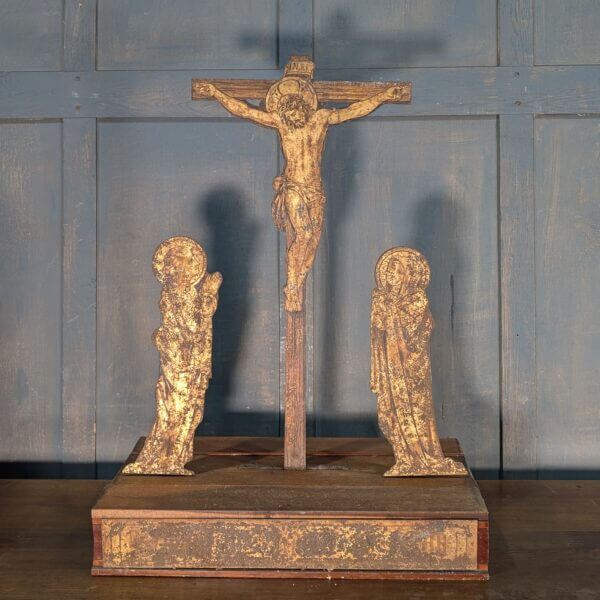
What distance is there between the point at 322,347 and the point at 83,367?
1.76ft

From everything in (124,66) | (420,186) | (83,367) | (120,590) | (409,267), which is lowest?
(120,590)

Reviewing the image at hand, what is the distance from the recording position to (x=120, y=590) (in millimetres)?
1358

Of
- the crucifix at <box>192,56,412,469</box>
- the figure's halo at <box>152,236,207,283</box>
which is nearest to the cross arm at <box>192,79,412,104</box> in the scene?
the crucifix at <box>192,56,412,469</box>

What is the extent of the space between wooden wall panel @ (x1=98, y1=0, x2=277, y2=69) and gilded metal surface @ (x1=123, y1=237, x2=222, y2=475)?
Result: 0.64 metres

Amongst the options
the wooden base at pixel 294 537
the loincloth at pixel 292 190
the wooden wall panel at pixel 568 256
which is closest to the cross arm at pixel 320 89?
the loincloth at pixel 292 190

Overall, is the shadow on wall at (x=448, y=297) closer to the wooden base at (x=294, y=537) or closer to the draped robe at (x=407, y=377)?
the draped robe at (x=407, y=377)

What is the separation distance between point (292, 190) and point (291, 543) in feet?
1.96

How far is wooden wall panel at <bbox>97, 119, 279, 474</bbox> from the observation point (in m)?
2.06

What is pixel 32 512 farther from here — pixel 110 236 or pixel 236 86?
pixel 236 86

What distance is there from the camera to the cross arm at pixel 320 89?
164 centimetres

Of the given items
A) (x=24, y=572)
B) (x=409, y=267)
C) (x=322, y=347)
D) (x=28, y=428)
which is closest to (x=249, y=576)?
(x=24, y=572)

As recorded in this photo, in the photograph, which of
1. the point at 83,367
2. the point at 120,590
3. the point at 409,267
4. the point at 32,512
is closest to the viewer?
the point at 120,590

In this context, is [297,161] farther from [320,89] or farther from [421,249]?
[421,249]

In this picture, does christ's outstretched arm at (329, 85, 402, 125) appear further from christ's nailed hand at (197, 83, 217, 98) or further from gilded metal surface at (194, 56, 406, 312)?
christ's nailed hand at (197, 83, 217, 98)
